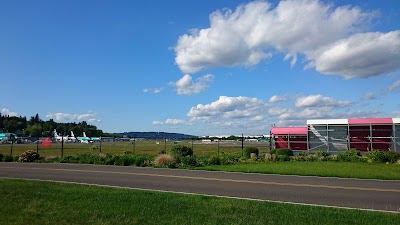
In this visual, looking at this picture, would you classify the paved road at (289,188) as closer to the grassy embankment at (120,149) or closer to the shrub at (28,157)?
the shrub at (28,157)

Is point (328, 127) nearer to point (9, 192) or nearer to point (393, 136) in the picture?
point (393, 136)

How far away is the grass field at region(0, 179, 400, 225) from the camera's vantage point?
7242mm

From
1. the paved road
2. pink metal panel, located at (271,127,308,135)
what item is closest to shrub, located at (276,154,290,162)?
pink metal panel, located at (271,127,308,135)

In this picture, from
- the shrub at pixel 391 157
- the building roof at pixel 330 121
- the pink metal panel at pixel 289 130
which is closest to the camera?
the shrub at pixel 391 157

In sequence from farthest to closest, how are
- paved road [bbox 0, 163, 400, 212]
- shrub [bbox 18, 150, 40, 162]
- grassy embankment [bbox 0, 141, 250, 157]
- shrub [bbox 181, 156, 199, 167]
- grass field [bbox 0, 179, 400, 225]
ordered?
grassy embankment [bbox 0, 141, 250, 157] → shrub [bbox 18, 150, 40, 162] → shrub [bbox 181, 156, 199, 167] → paved road [bbox 0, 163, 400, 212] → grass field [bbox 0, 179, 400, 225]

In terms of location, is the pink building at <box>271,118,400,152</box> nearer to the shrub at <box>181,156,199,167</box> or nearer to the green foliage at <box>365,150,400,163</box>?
the green foliage at <box>365,150,400,163</box>

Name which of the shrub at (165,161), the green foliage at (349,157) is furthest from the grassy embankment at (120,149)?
the shrub at (165,161)

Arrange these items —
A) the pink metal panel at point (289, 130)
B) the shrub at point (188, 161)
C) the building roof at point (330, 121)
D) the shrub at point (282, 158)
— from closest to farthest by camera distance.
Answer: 1. the shrub at point (188, 161)
2. the shrub at point (282, 158)
3. the building roof at point (330, 121)
4. the pink metal panel at point (289, 130)

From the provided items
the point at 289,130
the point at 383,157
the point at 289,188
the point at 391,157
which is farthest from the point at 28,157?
the point at 391,157

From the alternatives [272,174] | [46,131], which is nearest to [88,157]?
[272,174]

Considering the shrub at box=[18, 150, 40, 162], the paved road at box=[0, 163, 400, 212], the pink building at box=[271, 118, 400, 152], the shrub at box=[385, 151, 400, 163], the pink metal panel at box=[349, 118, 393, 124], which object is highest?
the pink metal panel at box=[349, 118, 393, 124]

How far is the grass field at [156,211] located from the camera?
7.24 meters

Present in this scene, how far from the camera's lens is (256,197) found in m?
10.5

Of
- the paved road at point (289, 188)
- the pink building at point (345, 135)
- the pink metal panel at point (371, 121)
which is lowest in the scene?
the paved road at point (289, 188)
